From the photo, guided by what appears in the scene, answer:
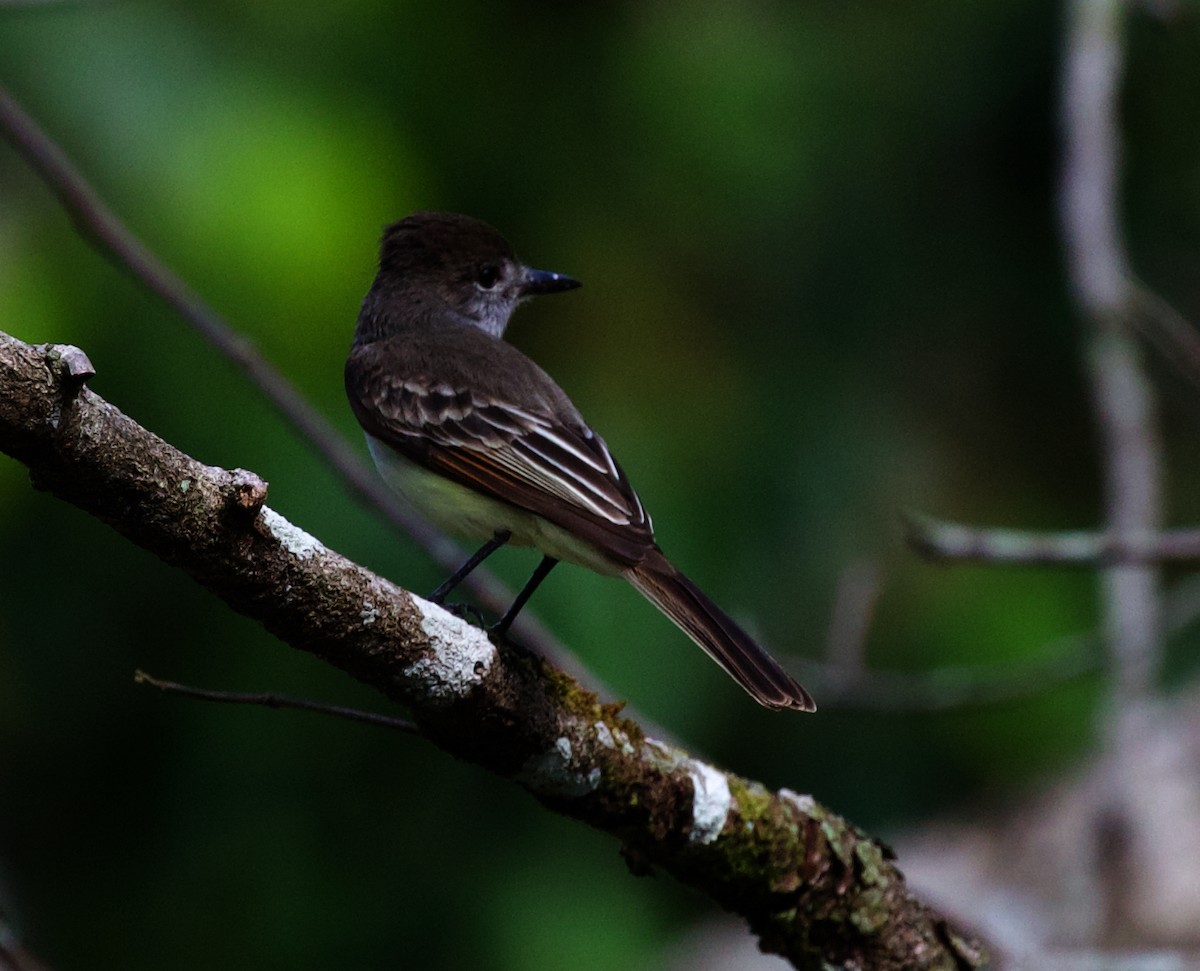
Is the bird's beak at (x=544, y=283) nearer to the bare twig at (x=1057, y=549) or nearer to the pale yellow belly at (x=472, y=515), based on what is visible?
the pale yellow belly at (x=472, y=515)

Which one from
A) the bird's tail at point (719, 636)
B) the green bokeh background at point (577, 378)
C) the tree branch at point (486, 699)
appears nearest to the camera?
the tree branch at point (486, 699)

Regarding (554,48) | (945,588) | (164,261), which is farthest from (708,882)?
(554,48)

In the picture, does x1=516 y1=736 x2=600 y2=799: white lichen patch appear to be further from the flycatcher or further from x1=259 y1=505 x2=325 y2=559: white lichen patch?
x1=259 y1=505 x2=325 y2=559: white lichen patch

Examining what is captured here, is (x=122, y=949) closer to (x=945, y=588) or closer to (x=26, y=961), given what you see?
(x=26, y=961)

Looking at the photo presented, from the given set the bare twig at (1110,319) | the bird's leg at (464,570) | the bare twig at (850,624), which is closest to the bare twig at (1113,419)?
the bare twig at (1110,319)

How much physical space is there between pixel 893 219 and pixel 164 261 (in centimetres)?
309

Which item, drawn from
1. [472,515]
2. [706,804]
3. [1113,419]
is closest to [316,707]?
[706,804]

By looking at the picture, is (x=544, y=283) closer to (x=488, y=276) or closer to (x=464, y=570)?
(x=488, y=276)

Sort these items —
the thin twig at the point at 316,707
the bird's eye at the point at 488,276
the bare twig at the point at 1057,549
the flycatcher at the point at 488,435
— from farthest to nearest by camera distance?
the bird's eye at the point at 488,276 < the bare twig at the point at 1057,549 < the flycatcher at the point at 488,435 < the thin twig at the point at 316,707

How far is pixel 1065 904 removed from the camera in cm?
529

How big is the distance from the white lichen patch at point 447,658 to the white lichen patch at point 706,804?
1.88ft

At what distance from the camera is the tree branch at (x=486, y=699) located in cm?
208

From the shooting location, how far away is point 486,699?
2607 mm

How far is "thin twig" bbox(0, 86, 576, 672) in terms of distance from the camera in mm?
3723
